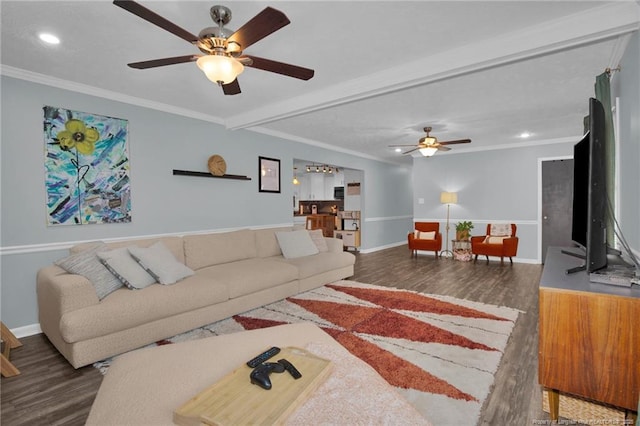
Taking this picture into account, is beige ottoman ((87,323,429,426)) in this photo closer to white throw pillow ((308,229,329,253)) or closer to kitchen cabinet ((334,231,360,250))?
white throw pillow ((308,229,329,253))

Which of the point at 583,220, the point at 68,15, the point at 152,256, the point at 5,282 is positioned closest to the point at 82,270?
the point at 152,256

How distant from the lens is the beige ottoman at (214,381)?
0.98 meters

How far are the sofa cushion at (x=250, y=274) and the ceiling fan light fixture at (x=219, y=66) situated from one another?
2063 mm

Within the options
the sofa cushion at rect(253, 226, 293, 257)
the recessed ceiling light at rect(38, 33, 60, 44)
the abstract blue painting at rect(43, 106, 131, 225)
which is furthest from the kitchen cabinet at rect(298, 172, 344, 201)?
the recessed ceiling light at rect(38, 33, 60, 44)

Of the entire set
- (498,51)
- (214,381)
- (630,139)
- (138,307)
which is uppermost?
(498,51)

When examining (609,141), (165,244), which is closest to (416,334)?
(609,141)

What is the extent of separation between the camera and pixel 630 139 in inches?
90.6

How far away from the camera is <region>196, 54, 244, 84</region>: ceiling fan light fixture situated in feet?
6.55

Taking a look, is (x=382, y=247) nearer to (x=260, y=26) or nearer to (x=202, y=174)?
(x=202, y=174)

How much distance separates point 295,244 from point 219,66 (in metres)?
3.05

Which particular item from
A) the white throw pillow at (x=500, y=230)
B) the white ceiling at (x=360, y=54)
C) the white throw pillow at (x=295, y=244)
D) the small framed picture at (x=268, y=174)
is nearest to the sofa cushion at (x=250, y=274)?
the white throw pillow at (x=295, y=244)

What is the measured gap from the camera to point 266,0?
1980 mm

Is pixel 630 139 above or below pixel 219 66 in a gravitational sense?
below

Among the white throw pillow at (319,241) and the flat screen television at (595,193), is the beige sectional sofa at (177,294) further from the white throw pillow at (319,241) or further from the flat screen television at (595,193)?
the flat screen television at (595,193)
